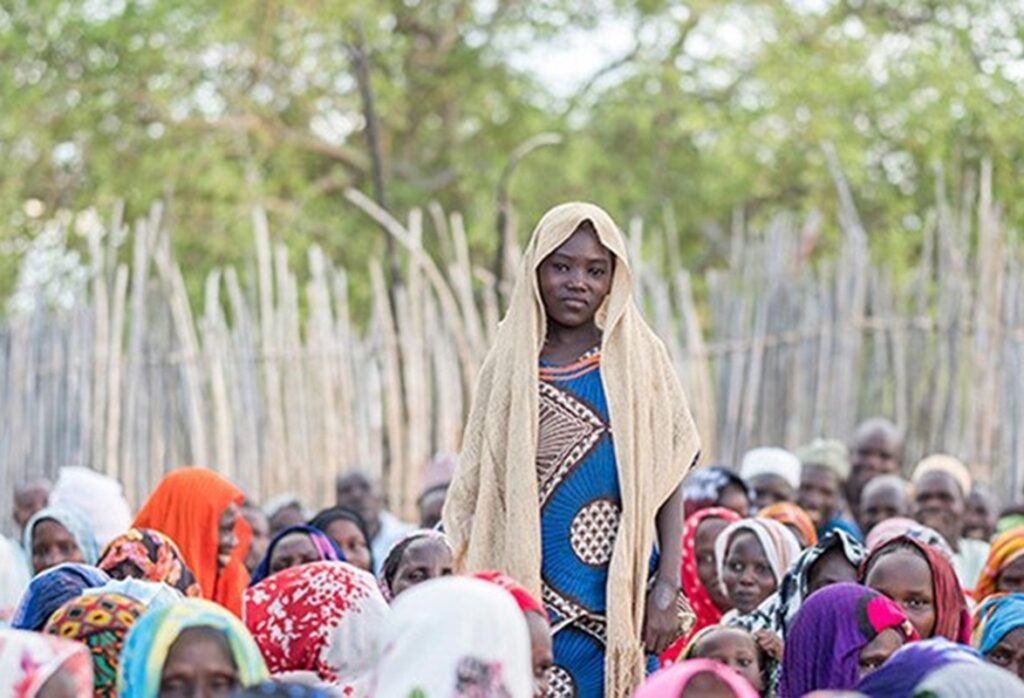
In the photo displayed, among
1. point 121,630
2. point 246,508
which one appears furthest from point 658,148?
point 121,630

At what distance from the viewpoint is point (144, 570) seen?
745cm

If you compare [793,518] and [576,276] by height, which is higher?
[576,276]

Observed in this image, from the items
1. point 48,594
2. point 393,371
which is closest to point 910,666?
point 48,594

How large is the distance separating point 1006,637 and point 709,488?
3.49 meters

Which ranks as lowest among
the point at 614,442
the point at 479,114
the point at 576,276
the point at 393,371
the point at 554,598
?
the point at 554,598

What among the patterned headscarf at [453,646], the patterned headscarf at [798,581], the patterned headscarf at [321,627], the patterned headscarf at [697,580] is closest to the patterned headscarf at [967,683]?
the patterned headscarf at [453,646]

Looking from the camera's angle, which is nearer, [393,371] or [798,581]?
[798,581]

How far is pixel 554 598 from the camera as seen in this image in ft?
20.5

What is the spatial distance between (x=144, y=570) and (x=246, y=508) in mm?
3325

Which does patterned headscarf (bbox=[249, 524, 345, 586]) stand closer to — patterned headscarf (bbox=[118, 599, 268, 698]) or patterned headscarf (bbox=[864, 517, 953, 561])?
patterned headscarf (bbox=[864, 517, 953, 561])

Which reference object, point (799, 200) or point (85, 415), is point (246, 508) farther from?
point (799, 200)

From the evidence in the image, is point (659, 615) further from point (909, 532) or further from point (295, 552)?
point (295, 552)

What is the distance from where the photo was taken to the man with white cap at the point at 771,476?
35.9 feet

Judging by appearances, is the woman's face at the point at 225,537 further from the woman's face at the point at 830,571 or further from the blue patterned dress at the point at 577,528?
the blue patterned dress at the point at 577,528
